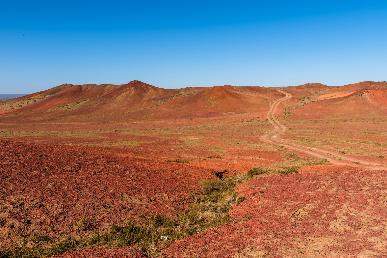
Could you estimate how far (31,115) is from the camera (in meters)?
88.9

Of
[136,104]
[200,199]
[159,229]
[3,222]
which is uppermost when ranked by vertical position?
[136,104]

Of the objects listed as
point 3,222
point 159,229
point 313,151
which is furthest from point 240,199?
point 313,151

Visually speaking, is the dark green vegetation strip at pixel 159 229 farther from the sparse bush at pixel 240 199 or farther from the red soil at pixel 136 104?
the red soil at pixel 136 104

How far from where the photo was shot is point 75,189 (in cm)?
1997

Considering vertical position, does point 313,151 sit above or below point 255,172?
above

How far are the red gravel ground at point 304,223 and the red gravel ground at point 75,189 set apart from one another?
3.88 metres

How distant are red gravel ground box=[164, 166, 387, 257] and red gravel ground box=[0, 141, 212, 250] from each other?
12.7 feet

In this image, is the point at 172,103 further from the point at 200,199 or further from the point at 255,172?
the point at 200,199

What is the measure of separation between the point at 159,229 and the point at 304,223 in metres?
5.74

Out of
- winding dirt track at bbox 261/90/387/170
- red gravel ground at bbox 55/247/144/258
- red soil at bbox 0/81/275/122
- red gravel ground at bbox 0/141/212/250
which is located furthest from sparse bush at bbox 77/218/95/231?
red soil at bbox 0/81/275/122

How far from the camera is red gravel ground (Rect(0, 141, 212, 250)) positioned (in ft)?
53.6

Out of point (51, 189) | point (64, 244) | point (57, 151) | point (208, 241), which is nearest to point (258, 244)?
point (208, 241)

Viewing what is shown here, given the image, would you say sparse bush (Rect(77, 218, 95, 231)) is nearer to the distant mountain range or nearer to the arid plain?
the arid plain

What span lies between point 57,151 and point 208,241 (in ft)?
51.4
